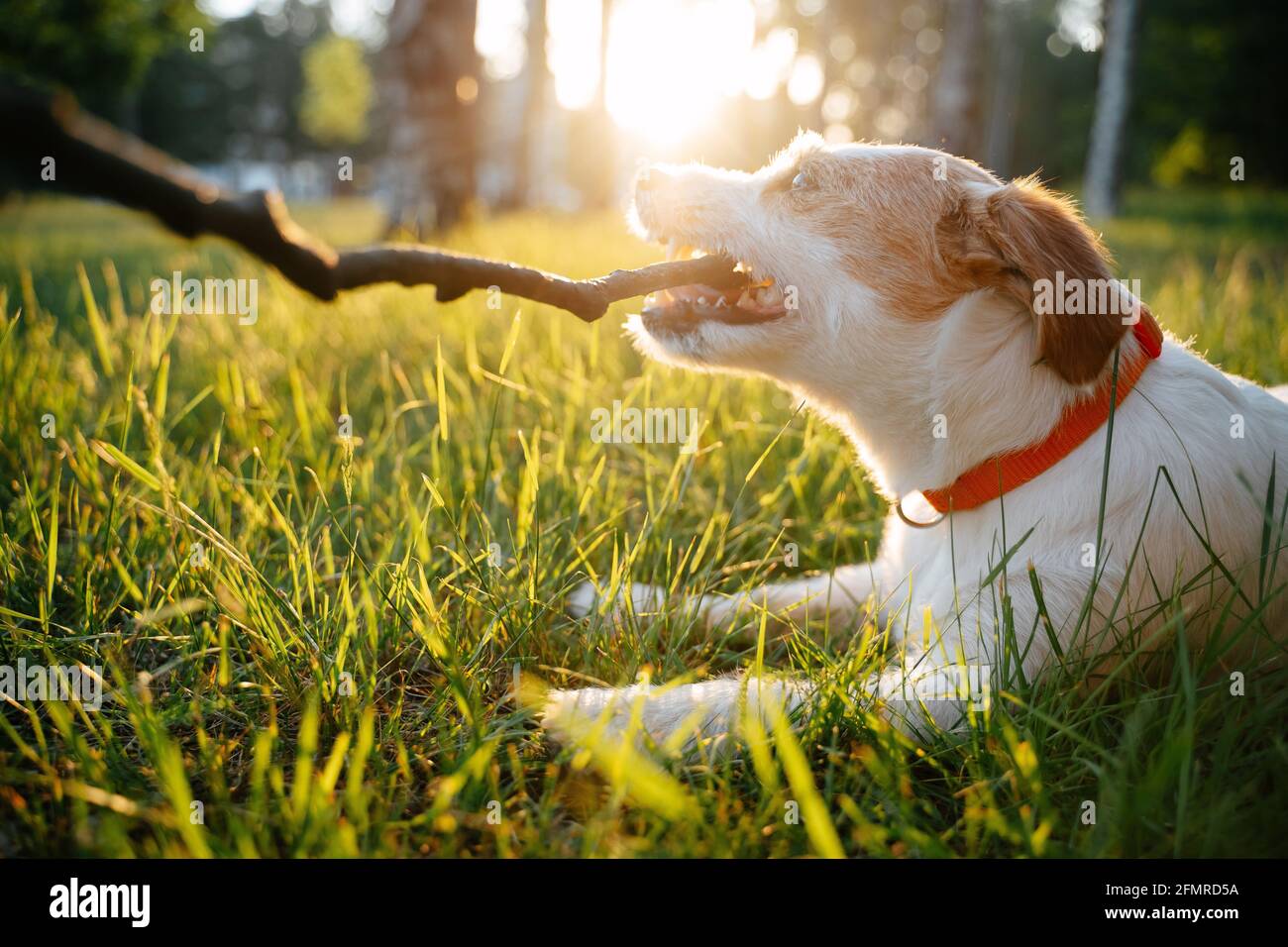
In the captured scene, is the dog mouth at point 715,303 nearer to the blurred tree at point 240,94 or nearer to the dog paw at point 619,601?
the dog paw at point 619,601

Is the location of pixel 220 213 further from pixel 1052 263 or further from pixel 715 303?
pixel 1052 263

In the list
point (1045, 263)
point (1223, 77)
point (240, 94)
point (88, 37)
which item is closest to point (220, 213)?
point (1045, 263)

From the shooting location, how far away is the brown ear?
2.10 metres

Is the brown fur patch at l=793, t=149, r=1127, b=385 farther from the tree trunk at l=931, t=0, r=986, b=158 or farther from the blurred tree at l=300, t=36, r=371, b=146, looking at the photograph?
the blurred tree at l=300, t=36, r=371, b=146

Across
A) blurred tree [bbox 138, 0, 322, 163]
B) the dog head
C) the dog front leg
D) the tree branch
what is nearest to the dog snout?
the dog head

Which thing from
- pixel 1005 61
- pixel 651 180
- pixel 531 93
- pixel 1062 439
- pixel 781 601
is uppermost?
pixel 1005 61

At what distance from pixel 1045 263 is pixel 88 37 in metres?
20.8

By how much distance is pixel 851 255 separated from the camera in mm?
2600

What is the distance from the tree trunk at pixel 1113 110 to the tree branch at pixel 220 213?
1879cm

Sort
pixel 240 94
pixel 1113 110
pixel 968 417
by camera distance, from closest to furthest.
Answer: pixel 968 417
pixel 1113 110
pixel 240 94

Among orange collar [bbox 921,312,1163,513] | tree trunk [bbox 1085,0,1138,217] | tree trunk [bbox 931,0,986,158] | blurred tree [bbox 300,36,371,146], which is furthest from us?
blurred tree [bbox 300,36,371,146]

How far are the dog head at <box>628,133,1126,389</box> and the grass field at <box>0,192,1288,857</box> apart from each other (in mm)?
520

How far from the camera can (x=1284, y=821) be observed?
151 centimetres

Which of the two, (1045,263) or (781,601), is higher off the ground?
(1045,263)
